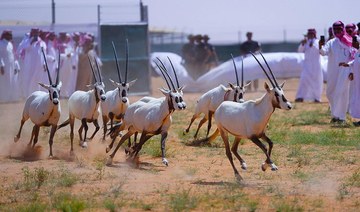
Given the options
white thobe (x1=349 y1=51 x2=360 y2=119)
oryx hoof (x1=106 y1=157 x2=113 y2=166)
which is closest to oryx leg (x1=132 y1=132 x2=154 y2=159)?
oryx hoof (x1=106 y1=157 x2=113 y2=166)

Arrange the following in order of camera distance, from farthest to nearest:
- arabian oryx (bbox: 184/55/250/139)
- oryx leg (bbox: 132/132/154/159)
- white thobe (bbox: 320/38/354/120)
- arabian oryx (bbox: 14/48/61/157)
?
1. white thobe (bbox: 320/38/354/120)
2. arabian oryx (bbox: 184/55/250/139)
3. arabian oryx (bbox: 14/48/61/157)
4. oryx leg (bbox: 132/132/154/159)

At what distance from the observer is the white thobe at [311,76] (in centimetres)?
2784

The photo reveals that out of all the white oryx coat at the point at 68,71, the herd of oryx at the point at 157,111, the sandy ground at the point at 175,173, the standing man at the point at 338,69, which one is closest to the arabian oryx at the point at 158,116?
the herd of oryx at the point at 157,111

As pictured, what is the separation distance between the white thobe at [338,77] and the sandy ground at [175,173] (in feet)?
12.9

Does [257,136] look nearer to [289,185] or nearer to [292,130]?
[289,185]

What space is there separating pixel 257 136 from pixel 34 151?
5.17 m

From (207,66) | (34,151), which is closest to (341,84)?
(34,151)

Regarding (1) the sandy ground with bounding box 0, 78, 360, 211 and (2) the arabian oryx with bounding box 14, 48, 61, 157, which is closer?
(1) the sandy ground with bounding box 0, 78, 360, 211

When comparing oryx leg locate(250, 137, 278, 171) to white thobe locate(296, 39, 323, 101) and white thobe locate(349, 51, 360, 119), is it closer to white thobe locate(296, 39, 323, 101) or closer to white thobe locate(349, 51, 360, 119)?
white thobe locate(349, 51, 360, 119)

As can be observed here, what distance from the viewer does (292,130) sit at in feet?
64.8

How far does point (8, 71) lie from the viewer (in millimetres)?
29562

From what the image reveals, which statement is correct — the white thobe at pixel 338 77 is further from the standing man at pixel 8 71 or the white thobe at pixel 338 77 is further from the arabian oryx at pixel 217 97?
the standing man at pixel 8 71

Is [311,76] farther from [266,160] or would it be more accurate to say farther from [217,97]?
[266,160]

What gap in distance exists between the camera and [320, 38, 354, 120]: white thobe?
20625mm
